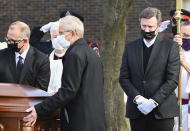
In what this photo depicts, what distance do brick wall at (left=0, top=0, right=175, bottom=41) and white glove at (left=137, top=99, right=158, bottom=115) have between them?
7.93 meters

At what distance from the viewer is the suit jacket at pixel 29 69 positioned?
6969 mm

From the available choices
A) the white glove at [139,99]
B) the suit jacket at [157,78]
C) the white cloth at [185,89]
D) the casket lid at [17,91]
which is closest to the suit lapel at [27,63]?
the casket lid at [17,91]

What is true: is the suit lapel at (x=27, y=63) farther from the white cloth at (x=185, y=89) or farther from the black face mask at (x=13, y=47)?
the white cloth at (x=185, y=89)

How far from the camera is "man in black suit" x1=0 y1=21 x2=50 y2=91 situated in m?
6.98

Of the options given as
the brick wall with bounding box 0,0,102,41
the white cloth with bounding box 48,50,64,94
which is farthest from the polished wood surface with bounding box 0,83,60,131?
the brick wall with bounding box 0,0,102,41

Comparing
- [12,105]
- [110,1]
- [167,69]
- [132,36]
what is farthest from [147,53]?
[132,36]

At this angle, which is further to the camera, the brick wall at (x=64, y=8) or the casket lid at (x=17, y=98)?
the brick wall at (x=64, y=8)

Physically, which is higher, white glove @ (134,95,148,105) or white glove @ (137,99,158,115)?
white glove @ (134,95,148,105)

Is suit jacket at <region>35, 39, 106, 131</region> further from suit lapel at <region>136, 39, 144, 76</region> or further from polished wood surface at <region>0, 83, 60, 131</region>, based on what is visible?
suit lapel at <region>136, 39, 144, 76</region>

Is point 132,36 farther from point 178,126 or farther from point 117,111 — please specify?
point 178,126

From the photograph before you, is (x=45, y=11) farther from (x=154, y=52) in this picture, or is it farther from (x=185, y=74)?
(x=154, y=52)

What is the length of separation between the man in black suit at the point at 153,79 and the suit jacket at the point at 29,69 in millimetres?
949

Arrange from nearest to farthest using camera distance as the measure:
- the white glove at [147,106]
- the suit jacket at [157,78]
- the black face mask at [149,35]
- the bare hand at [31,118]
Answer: the bare hand at [31,118]
the white glove at [147,106]
the suit jacket at [157,78]
the black face mask at [149,35]

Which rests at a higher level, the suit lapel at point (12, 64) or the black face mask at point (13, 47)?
the black face mask at point (13, 47)
